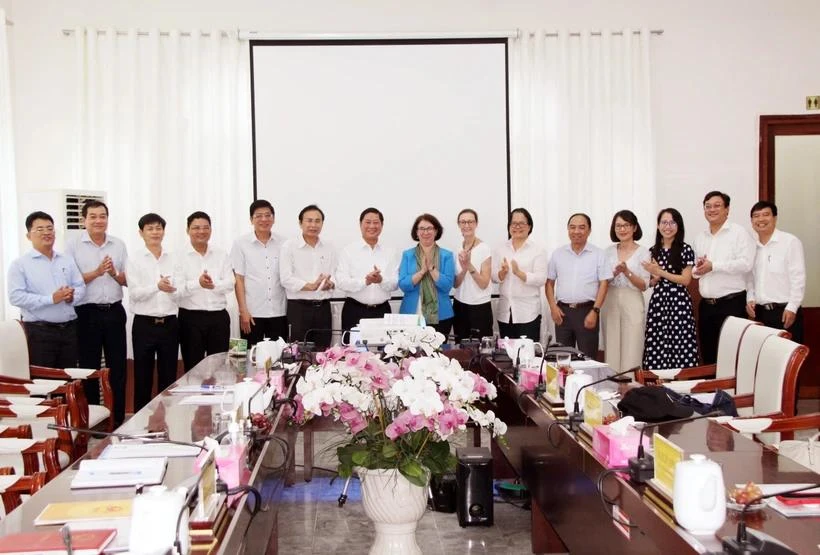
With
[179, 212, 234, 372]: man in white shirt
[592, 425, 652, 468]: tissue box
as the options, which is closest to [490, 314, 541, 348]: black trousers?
[179, 212, 234, 372]: man in white shirt

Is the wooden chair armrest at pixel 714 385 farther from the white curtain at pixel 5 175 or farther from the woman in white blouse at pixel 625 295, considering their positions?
the white curtain at pixel 5 175

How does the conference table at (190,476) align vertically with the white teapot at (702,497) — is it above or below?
below

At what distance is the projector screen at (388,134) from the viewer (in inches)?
250

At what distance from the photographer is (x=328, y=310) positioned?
5.66 m

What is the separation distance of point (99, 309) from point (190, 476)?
3.75m

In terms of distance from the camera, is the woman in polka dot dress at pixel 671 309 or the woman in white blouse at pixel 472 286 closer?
the woman in polka dot dress at pixel 671 309

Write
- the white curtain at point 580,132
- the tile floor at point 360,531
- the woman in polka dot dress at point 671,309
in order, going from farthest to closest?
the white curtain at point 580,132 → the woman in polka dot dress at point 671,309 → the tile floor at point 360,531

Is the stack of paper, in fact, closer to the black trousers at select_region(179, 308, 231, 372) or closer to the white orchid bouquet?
the white orchid bouquet

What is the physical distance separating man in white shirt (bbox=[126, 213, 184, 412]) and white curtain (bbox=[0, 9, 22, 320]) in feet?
4.23

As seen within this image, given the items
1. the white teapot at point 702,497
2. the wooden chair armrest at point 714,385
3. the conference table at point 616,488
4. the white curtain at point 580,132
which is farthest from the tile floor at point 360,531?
the white curtain at point 580,132

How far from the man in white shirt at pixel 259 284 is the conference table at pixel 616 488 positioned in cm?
257

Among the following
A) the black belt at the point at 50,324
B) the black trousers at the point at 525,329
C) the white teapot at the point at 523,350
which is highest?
the black belt at the point at 50,324

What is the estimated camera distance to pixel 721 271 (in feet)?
17.5

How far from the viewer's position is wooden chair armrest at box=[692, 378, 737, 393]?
3707mm
